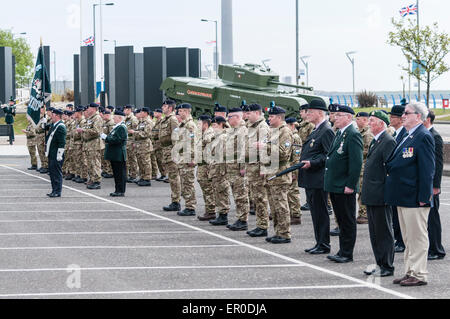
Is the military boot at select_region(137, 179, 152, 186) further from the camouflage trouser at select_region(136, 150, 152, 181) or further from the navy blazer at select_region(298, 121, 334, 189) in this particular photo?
the navy blazer at select_region(298, 121, 334, 189)

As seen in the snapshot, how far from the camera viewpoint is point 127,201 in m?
16.8

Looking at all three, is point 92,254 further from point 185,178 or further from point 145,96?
point 145,96

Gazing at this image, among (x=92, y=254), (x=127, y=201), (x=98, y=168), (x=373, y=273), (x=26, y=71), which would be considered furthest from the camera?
(x=26, y=71)

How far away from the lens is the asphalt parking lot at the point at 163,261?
822 centimetres

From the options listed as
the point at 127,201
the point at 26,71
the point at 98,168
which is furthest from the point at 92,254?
the point at 26,71

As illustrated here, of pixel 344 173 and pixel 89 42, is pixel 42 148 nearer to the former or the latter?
pixel 344 173

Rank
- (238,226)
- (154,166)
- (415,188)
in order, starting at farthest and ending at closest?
(154,166)
(238,226)
(415,188)

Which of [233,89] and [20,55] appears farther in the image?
[20,55]

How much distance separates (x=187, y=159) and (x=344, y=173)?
4.97 meters

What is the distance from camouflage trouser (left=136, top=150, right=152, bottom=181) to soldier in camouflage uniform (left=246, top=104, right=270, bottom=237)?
8.52 meters

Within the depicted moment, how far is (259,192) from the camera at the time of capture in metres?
11.9

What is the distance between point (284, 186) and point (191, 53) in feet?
141

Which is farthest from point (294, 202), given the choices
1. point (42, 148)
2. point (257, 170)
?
point (42, 148)

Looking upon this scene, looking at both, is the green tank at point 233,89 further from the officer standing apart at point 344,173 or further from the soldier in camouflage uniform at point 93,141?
the officer standing apart at point 344,173
